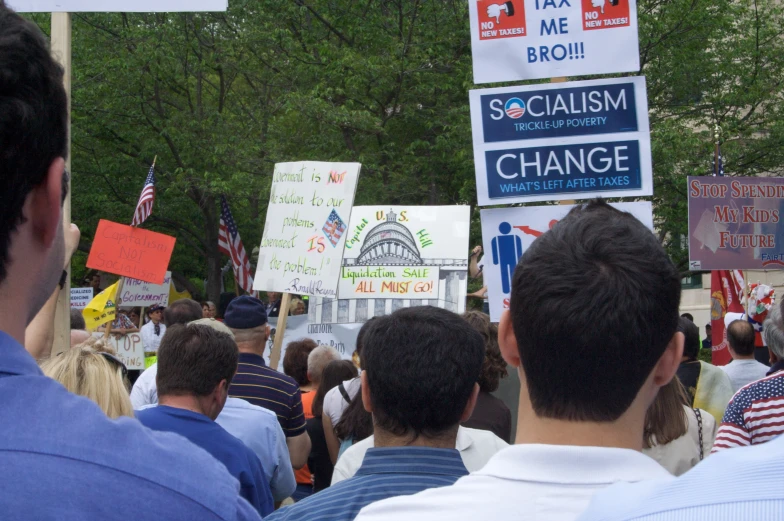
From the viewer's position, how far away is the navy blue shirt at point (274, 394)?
4.50m

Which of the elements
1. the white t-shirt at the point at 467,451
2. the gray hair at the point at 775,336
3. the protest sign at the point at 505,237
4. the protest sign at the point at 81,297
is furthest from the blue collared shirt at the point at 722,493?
the protest sign at the point at 81,297

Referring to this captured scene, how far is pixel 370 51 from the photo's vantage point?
17.2 m

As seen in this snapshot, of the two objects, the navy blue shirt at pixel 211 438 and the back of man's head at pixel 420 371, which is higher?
the back of man's head at pixel 420 371

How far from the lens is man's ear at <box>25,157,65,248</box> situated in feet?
3.42

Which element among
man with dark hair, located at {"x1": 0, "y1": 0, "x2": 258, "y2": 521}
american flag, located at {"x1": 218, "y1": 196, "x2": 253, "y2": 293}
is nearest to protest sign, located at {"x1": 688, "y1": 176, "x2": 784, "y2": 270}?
american flag, located at {"x1": 218, "y1": 196, "x2": 253, "y2": 293}

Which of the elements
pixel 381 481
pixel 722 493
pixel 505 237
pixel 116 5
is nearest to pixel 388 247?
pixel 505 237

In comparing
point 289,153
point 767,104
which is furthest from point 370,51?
point 767,104

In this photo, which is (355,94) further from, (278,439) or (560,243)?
(560,243)

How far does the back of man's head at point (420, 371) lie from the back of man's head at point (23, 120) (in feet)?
5.24

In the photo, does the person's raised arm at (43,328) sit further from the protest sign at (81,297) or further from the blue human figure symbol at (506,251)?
the protest sign at (81,297)

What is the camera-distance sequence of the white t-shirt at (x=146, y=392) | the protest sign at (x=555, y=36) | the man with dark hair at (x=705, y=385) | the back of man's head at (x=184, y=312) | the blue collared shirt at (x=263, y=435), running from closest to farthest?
the blue collared shirt at (x=263, y=435), the white t-shirt at (x=146, y=392), the protest sign at (x=555, y=36), the man with dark hair at (x=705, y=385), the back of man's head at (x=184, y=312)

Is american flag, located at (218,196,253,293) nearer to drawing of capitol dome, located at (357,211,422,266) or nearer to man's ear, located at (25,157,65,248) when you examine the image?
drawing of capitol dome, located at (357,211,422,266)

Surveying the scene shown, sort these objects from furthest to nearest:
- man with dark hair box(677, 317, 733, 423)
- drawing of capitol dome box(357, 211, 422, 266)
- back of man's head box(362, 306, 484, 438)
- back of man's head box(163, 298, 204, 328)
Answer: drawing of capitol dome box(357, 211, 422, 266)
back of man's head box(163, 298, 204, 328)
man with dark hair box(677, 317, 733, 423)
back of man's head box(362, 306, 484, 438)

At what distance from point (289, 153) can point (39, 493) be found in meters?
16.9
